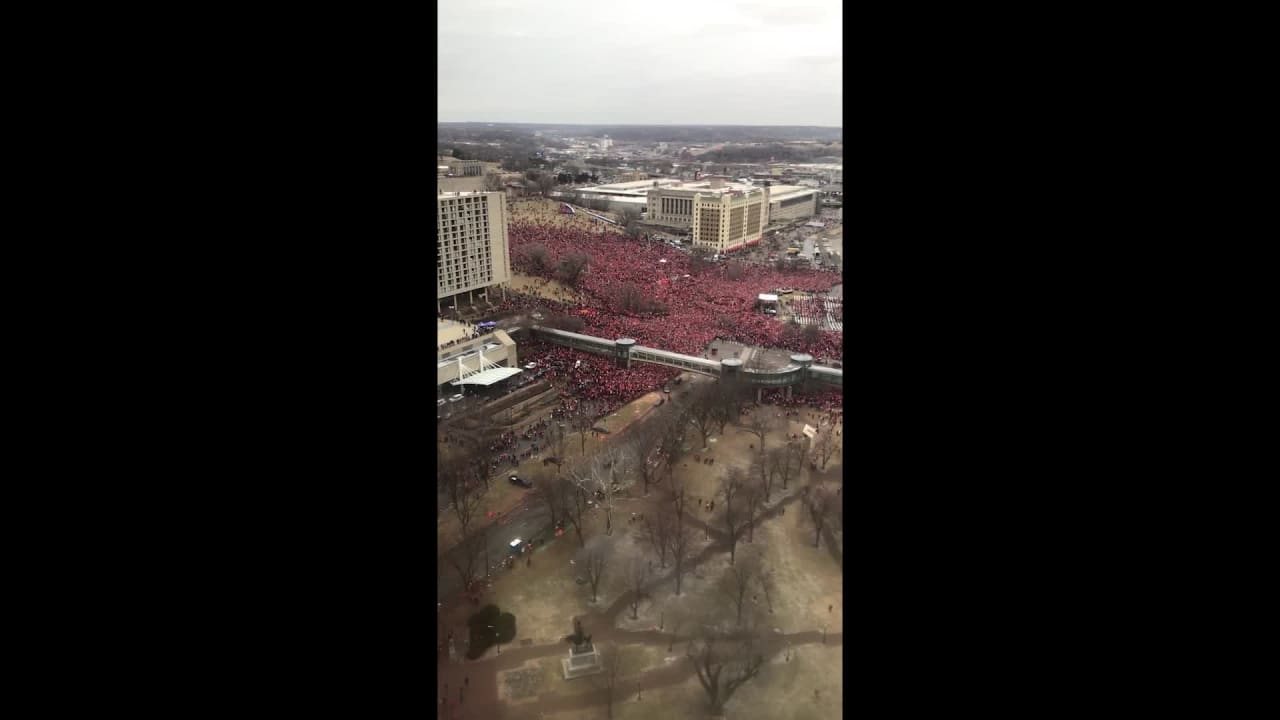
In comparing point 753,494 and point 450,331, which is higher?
point 450,331

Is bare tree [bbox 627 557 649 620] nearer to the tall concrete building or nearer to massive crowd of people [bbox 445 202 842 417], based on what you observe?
massive crowd of people [bbox 445 202 842 417]

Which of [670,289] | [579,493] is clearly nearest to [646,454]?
[579,493]

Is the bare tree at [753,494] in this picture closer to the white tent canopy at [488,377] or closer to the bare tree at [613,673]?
the bare tree at [613,673]

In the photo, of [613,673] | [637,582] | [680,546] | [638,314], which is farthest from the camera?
[638,314]

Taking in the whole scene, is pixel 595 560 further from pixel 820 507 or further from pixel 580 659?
pixel 820 507

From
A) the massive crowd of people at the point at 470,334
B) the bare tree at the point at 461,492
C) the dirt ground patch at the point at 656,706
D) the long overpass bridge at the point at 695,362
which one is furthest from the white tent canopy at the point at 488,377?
the dirt ground patch at the point at 656,706

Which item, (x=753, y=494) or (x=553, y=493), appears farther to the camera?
(x=753, y=494)
